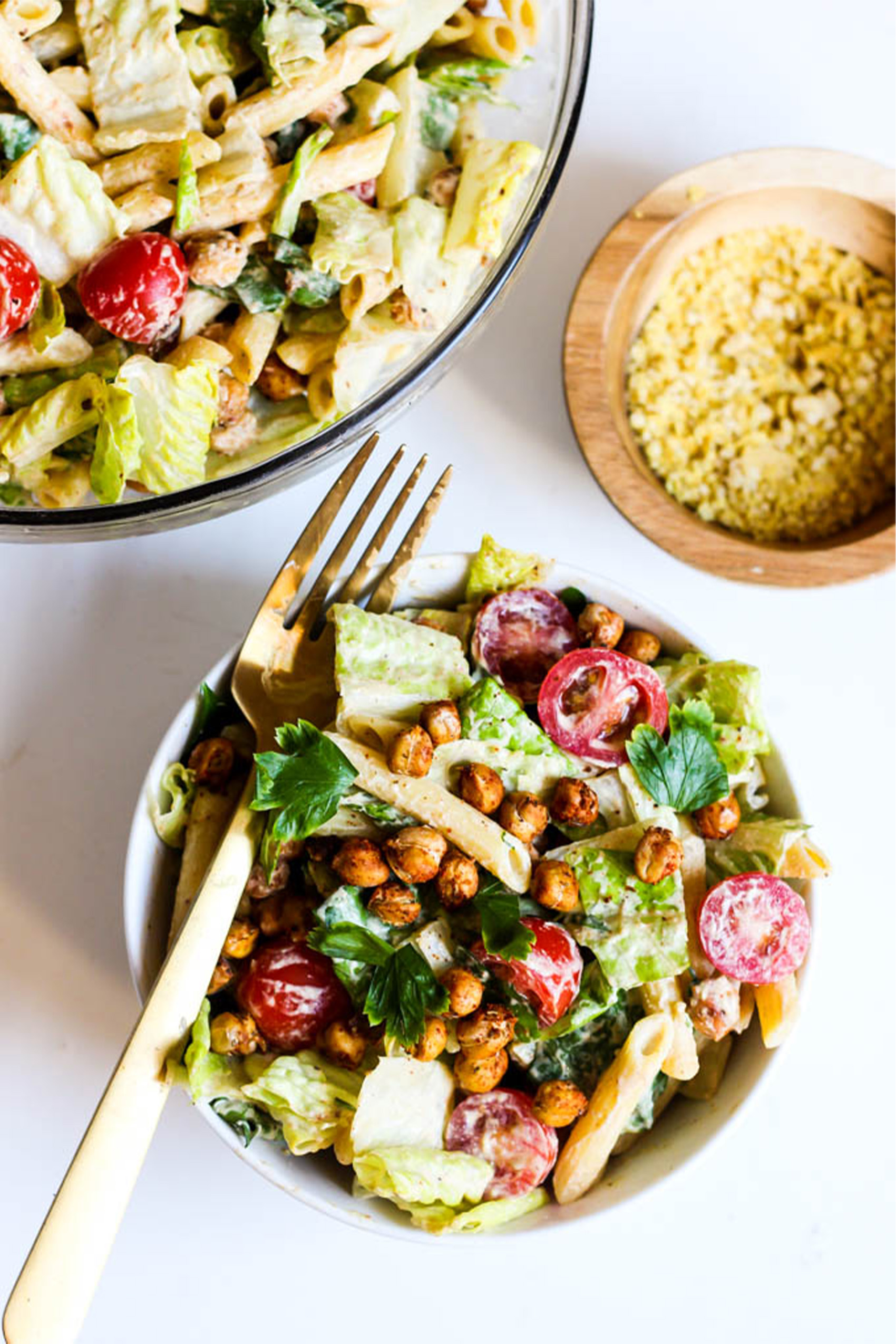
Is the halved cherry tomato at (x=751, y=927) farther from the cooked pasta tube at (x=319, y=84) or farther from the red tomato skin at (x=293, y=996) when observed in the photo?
the cooked pasta tube at (x=319, y=84)

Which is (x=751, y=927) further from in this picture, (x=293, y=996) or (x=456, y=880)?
(x=293, y=996)

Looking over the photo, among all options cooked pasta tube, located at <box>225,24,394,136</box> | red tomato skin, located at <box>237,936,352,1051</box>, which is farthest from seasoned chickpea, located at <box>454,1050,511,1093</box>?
cooked pasta tube, located at <box>225,24,394,136</box>

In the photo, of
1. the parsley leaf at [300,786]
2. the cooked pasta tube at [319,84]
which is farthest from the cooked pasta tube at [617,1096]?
the cooked pasta tube at [319,84]

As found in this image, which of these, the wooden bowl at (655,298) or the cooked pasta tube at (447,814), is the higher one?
the wooden bowl at (655,298)

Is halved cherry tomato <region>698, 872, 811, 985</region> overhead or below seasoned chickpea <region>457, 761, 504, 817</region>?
below

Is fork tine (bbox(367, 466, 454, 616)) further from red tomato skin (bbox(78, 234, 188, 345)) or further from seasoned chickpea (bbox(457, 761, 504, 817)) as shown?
red tomato skin (bbox(78, 234, 188, 345))

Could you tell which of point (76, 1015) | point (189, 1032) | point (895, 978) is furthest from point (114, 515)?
point (895, 978)

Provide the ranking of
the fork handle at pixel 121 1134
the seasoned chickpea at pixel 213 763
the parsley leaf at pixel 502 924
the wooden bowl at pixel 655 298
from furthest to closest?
the wooden bowl at pixel 655 298 → the seasoned chickpea at pixel 213 763 → the parsley leaf at pixel 502 924 → the fork handle at pixel 121 1134
